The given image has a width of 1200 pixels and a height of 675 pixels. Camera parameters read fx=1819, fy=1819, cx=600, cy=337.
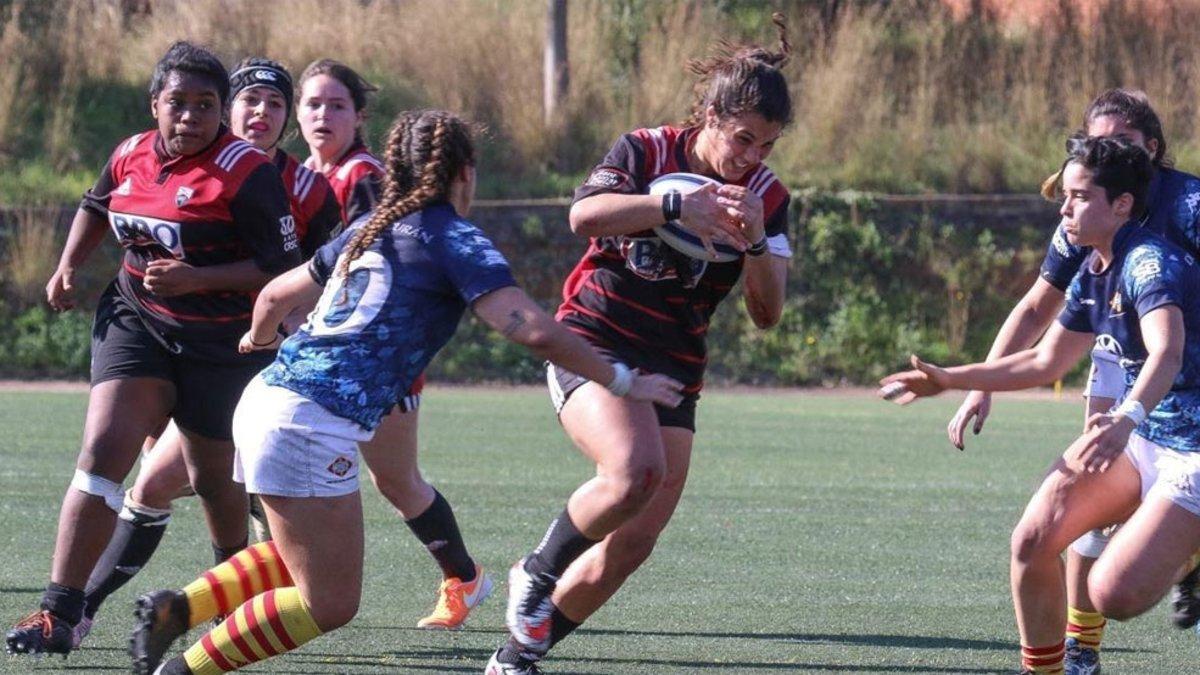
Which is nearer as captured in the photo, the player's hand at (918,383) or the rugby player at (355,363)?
the rugby player at (355,363)

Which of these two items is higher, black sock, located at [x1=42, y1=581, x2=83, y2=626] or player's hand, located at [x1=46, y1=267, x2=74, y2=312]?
player's hand, located at [x1=46, y1=267, x2=74, y2=312]

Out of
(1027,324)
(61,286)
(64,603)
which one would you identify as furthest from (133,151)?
(1027,324)

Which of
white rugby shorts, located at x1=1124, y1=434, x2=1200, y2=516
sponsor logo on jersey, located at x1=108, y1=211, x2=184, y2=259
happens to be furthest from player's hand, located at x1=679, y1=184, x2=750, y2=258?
sponsor logo on jersey, located at x1=108, y1=211, x2=184, y2=259

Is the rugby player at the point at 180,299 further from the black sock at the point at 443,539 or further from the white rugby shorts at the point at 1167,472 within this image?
the white rugby shorts at the point at 1167,472

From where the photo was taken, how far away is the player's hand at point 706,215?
4.70 meters

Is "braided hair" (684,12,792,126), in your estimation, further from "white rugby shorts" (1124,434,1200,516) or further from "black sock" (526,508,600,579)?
"white rugby shorts" (1124,434,1200,516)

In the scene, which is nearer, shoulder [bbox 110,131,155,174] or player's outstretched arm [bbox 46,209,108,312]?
shoulder [bbox 110,131,155,174]

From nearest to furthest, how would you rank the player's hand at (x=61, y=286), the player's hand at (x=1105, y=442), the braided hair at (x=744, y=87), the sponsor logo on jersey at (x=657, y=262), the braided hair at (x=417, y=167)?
the braided hair at (x=417, y=167) → the player's hand at (x=1105, y=442) → the braided hair at (x=744, y=87) → the sponsor logo on jersey at (x=657, y=262) → the player's hand at (x=61, y=286)

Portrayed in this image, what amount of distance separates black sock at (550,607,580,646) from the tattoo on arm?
1.09 metres

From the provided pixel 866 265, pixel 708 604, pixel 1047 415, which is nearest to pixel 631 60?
pixel 866 265

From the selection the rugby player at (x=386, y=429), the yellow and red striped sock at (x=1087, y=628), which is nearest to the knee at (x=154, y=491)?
the rugby player at (x=386, y=429)

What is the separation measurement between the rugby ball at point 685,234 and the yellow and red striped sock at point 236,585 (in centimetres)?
134

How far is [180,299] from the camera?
537 cm

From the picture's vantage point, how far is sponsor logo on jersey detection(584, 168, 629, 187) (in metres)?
4.92
